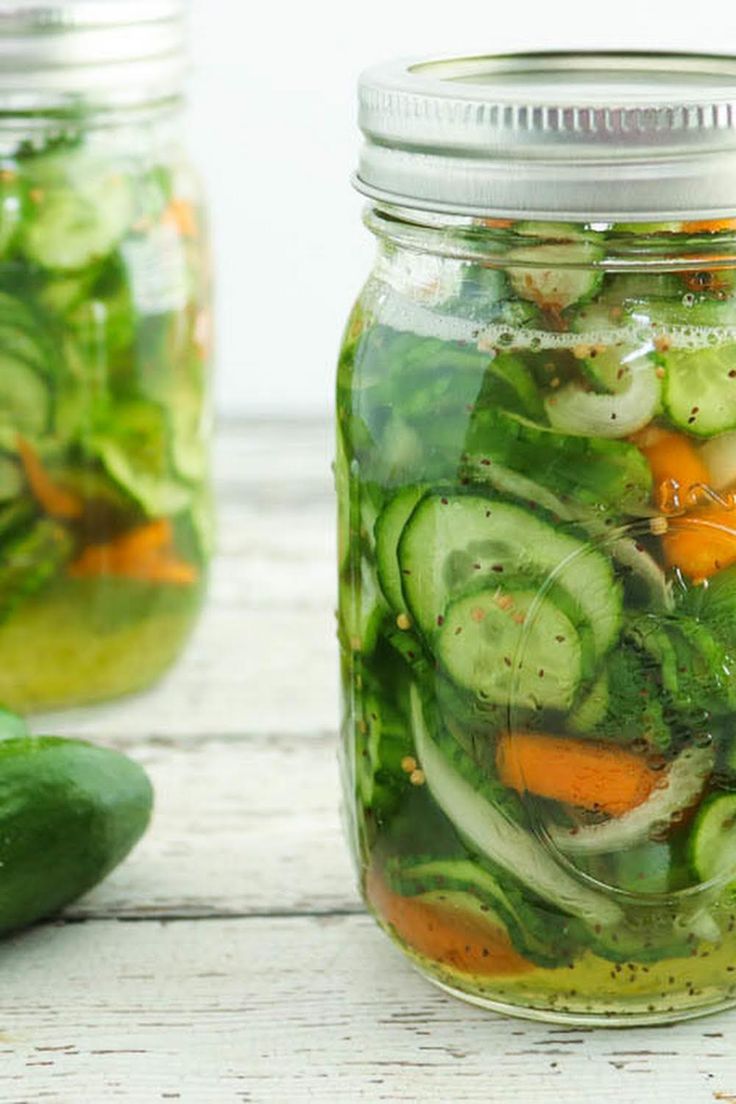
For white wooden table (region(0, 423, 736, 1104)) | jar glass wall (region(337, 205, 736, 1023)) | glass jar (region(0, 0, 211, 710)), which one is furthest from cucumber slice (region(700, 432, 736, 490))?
glass jar (region(0, 0, 211, 710))

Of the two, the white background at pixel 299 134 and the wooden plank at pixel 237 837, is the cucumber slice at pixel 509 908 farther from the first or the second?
the white background at pixel 299 134

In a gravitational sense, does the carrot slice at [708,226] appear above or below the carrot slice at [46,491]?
above

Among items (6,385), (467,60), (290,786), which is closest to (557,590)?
(467,60)

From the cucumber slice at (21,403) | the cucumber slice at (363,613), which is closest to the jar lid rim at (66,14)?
the cucumber slice at (21,403)

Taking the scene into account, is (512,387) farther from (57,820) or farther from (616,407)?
(57,820)

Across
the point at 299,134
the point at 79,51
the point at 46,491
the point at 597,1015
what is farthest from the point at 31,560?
the point at 299,134

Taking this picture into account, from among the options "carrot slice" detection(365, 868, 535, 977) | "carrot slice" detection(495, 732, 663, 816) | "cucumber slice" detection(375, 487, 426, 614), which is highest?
"cucumber slice" detection(375, 487, 426, 614)

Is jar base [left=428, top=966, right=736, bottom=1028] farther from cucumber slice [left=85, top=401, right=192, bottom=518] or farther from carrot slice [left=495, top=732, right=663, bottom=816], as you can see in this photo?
cucumber slice [left=85, top=401, right=192, bottom=518]
